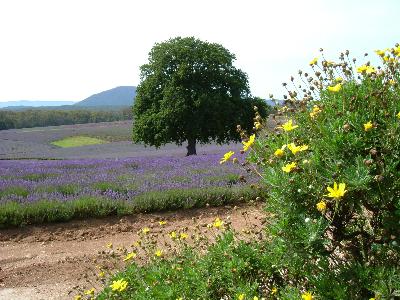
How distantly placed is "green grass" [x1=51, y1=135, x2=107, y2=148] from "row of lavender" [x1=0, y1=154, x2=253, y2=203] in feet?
→ 74.0

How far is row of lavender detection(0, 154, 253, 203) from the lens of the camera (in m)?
9.44

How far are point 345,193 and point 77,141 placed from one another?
37092 millimetres

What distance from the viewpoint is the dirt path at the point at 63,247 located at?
545 cm

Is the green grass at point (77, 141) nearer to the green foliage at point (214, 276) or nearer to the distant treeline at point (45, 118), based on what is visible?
the distant treeline at point (45, 118)

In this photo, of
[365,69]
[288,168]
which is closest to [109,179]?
[365,69]

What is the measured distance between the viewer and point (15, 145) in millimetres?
32906

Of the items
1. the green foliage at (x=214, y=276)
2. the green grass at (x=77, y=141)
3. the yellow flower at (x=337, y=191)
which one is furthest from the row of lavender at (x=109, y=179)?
the green grass at (x=77, y=141)

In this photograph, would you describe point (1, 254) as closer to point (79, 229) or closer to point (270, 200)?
point (79, 229)

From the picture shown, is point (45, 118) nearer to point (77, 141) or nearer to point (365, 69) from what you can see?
point (77, 141)

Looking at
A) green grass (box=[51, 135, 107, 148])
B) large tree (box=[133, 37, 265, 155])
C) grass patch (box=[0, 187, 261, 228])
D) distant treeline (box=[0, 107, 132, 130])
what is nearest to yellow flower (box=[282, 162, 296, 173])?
grass patch (box=[0, 187, 261, 228])

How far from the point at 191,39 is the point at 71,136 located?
2309 centimetres

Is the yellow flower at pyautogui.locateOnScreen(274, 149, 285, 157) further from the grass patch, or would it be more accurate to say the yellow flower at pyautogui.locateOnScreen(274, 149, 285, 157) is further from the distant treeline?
the distant treeline

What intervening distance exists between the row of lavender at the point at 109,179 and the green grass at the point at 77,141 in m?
22.5

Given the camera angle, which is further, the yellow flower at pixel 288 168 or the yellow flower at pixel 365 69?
the yellow flower at pixel 365 69
